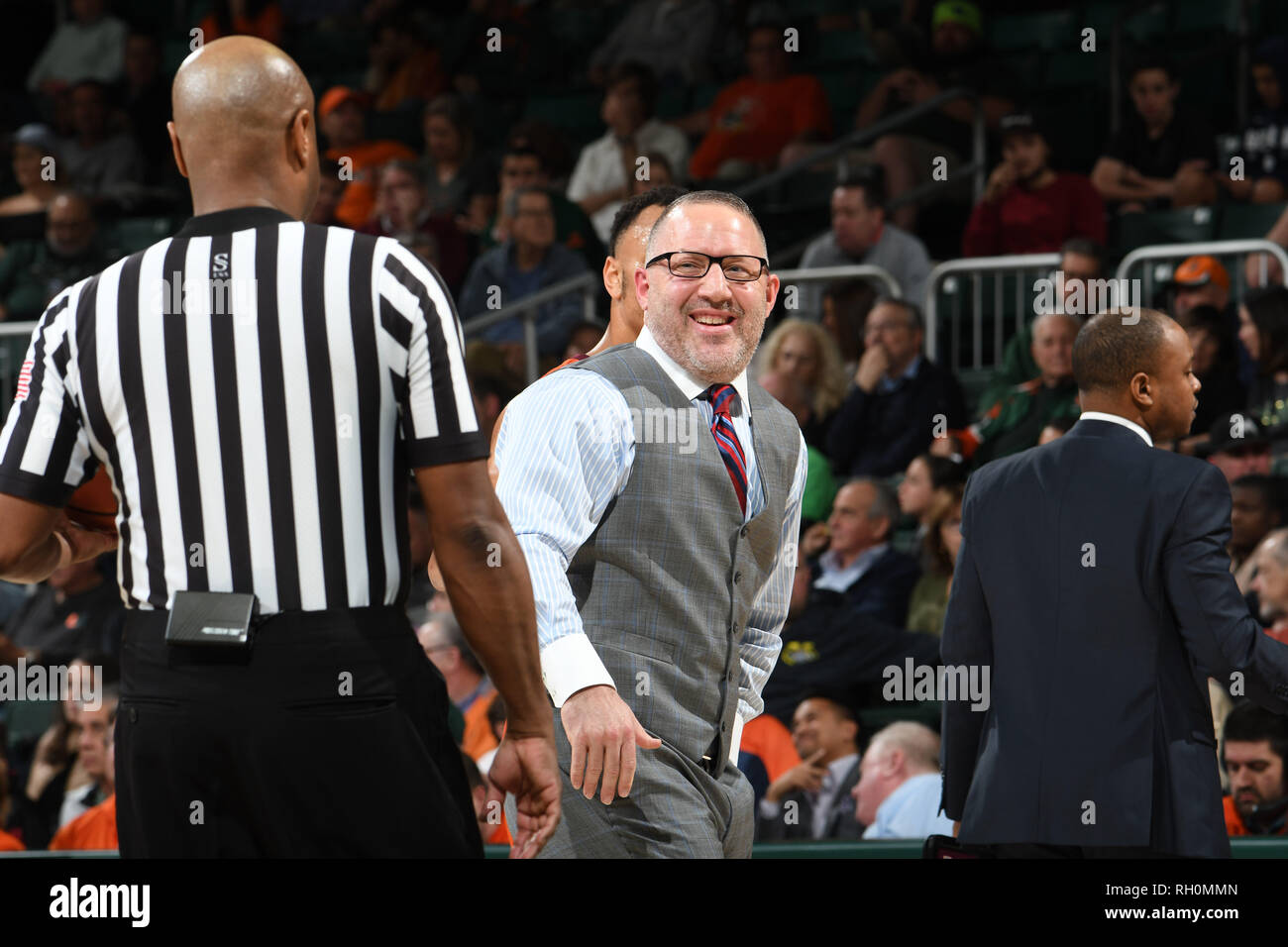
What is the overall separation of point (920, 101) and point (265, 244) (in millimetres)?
6688

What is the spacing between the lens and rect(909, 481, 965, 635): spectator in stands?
579cm

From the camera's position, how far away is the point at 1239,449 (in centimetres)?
561

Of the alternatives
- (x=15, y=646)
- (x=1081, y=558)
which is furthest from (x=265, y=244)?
(x=15, y=646)

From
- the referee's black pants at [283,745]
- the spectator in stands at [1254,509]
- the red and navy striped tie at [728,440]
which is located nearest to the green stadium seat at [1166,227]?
the spectator in stands at [1254,509]

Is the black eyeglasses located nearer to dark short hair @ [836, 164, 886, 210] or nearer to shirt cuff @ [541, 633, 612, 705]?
shirt cuff @ [541, 633, 612, 705]

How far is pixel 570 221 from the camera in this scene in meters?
7.80

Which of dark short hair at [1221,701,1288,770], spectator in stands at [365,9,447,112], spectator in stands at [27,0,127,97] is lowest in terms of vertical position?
dark short hair at [1221,701,1288,770]

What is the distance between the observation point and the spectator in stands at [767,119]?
871 centimetres

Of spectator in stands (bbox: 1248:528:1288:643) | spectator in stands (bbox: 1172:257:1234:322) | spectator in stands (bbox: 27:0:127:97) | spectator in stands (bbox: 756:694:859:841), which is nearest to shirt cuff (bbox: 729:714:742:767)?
spectator in stands (bbox: 756:694:859:841)

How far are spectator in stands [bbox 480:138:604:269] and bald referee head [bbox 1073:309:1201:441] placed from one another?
456 centimetres

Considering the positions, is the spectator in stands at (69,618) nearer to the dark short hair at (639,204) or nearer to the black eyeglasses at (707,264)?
the dark short hair at (639,204)

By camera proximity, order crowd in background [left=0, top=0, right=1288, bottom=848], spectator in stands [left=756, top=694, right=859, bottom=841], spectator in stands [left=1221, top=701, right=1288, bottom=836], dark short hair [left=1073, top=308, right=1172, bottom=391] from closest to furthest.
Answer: dark short hair [left=1073, top=308, right=1172, bottom=391]
spectator in stands [left=1221, top=701, right=1288, bottom=836]
spectator in stands [left=756, top=694, right=859, bottom=841]
crowd in background [left=0, top=0, right=1288, bottom=848]

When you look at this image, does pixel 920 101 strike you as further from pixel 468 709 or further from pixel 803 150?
pixel 468 709

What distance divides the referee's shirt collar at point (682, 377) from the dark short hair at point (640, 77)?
5.90 meters
